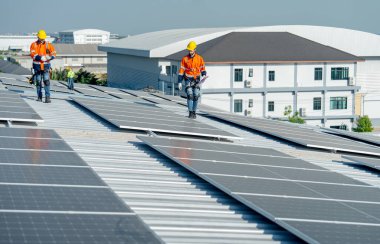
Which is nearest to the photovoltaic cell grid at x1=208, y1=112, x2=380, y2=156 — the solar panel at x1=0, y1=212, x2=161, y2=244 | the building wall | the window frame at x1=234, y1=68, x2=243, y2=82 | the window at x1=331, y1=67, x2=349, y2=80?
the solar panel at x1=0, y1=212, x2=161, y2=244

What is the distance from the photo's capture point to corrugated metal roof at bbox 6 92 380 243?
28.6ft

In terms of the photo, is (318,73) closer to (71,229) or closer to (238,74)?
(238,74)

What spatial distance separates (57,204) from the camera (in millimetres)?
8078

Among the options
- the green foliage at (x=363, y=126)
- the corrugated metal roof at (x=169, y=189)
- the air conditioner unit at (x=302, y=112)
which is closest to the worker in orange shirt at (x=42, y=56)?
the corrugated metal roof at (x=169, y=189)

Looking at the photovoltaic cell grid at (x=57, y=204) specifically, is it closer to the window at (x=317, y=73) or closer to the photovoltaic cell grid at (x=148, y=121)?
the photovoltaic cell grid at (x=148, y=121)

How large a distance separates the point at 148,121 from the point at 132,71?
69.2 meters

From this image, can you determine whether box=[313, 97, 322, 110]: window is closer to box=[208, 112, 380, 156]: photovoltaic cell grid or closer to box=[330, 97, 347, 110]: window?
box=[330, 97, 347, 110]: window

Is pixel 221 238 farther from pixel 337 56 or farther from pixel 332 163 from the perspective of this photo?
pixel 337 56

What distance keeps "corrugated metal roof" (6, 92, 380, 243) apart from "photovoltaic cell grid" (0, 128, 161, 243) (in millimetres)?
720

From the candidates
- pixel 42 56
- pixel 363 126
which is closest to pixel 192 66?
pixel 42 56

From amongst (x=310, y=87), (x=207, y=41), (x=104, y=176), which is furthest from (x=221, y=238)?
(x=207, y=41)

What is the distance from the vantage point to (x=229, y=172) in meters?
11.3

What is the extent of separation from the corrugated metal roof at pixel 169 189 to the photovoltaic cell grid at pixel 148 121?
380 mm

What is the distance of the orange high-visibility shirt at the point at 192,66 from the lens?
63.5 ft
